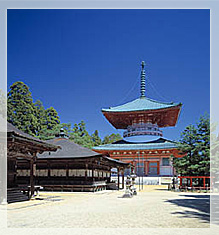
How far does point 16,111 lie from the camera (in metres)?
46.7

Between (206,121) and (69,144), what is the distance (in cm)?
1304

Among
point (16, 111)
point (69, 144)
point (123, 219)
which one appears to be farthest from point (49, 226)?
point (16, 111)

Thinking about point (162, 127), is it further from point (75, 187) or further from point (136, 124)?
point (75, 187)

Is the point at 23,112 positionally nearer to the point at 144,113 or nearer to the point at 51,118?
the point at 51,118

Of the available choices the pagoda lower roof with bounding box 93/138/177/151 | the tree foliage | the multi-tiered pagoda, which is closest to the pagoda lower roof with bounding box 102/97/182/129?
the multi-tiered pagoda

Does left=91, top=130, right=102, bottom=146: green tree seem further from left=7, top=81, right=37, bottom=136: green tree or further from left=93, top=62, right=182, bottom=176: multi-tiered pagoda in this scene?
left=7, top=81, right=37, bottom=136: green tree

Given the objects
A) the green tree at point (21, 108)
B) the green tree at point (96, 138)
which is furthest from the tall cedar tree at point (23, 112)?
the green tree at point (96, 138)

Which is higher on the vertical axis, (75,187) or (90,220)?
(90,220)

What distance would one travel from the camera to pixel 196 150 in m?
27.7

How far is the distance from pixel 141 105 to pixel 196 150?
23935mm

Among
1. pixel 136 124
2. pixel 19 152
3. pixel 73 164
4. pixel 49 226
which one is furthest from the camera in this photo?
pixel 136 124

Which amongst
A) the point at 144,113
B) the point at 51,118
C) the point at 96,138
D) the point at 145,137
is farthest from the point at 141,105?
the point at 96,138

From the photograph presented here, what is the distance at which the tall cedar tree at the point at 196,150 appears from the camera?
27328 millimetres

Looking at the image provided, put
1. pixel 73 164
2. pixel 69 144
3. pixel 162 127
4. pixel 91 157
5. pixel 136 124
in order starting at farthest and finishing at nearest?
1. pixel 162 127
2. pixel 136 124
3. pixel 69 144
4. pixel 73 164
5. pixel 91 157
